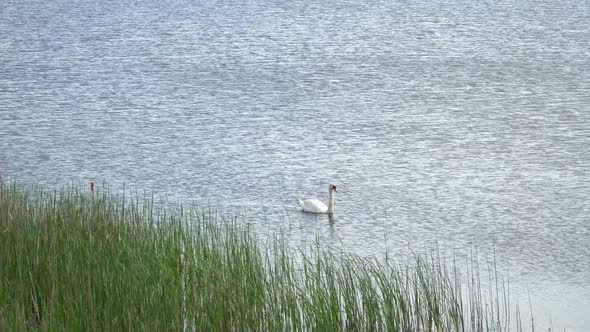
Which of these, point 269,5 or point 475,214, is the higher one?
point 269,5

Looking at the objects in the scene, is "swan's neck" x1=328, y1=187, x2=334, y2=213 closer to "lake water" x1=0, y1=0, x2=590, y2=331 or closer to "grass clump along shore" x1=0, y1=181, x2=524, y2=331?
"lake water" x1=0, y1=0, x2=590, y2=331

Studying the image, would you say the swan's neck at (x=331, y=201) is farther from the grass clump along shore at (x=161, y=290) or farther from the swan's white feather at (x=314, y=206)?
the grass clump along shore at (x=161, y=290)

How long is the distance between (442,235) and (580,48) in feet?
37.4

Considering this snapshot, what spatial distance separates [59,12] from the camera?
2825cm

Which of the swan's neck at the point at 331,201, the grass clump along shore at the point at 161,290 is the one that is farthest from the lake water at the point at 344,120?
the grass clump along shore at the point at 161,290

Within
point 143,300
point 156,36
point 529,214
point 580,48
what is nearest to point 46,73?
point 156,36

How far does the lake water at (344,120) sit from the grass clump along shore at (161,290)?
2.00 metres

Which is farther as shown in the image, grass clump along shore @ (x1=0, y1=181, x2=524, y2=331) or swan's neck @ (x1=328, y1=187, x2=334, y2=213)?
swan's neck @ (x1=328, y1=187, x2=334, y2=213)

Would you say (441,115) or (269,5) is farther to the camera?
(269,5)

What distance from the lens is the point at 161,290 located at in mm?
6754

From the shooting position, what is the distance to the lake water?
11469 millimetres

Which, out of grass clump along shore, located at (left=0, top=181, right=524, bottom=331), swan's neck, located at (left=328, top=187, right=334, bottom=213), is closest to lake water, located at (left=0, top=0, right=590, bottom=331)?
swan's neck, located at (left=328, top=187, right=334, bottom=213)

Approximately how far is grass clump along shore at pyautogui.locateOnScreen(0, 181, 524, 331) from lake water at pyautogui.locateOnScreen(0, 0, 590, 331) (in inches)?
78.8

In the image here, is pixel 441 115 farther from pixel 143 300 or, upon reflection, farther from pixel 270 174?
pixel 143 300
